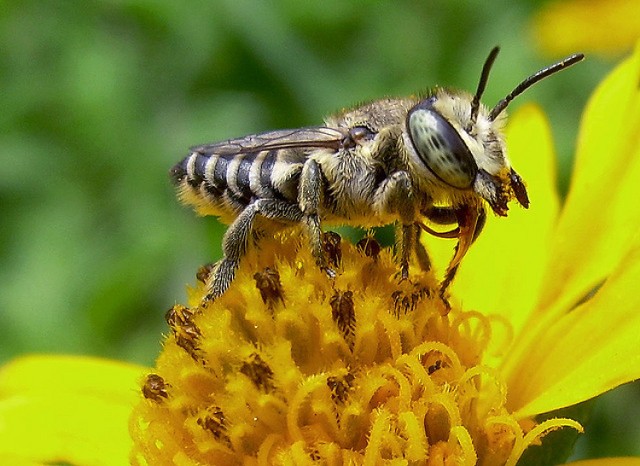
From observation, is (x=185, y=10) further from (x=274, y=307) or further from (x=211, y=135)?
(x=274, y=307)

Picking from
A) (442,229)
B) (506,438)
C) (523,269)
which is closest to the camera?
(506,438)

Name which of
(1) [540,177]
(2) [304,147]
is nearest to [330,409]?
(2) [304,147]

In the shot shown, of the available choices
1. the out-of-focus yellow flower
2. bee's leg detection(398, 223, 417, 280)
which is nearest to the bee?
bee's leg detection(398, 223, 417, 280)

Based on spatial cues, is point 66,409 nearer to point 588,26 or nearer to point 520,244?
point 520,244

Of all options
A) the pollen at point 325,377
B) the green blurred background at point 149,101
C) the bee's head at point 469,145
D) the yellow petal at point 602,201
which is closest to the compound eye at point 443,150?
the bee's head at point 469,145

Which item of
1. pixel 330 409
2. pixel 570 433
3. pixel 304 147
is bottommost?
pixel 570 433

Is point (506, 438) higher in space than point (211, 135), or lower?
lower

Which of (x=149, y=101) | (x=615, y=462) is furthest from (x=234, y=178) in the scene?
(x=149, y=101)
